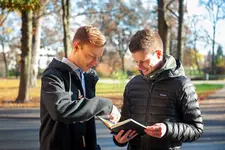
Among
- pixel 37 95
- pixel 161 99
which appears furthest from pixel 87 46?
pixel 37 95

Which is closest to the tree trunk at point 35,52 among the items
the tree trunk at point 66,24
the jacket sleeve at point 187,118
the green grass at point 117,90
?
the green grass at point 117,90

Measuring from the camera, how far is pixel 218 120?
33.2 ft

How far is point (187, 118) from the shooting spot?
8.20 ft

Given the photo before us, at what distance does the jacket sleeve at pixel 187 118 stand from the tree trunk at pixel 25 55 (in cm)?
1235

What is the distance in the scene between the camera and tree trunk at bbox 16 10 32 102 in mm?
14172

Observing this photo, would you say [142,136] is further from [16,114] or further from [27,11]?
[27,11]

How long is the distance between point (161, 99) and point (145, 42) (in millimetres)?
463

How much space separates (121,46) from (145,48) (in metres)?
52.6

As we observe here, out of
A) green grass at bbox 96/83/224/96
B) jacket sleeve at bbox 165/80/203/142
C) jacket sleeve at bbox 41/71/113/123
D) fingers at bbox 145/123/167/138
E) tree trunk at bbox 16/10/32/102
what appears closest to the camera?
jacket sleeve at bbox 41/71/113/123

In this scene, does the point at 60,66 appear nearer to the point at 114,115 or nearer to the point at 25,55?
the point at 114,115

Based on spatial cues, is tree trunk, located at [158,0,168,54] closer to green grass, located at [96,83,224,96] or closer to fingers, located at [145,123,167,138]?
green grass, located at [96,83,224,96]

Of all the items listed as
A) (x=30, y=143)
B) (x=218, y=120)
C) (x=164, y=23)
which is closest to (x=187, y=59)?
(x=164, y=23)

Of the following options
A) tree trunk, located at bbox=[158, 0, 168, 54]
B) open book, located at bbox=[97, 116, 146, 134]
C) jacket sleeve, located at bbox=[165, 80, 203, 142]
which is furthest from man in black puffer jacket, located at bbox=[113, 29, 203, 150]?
tree trunk, located at bbox=[158, 0, 168, 54]

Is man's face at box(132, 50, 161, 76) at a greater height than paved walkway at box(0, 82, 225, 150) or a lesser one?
greater
